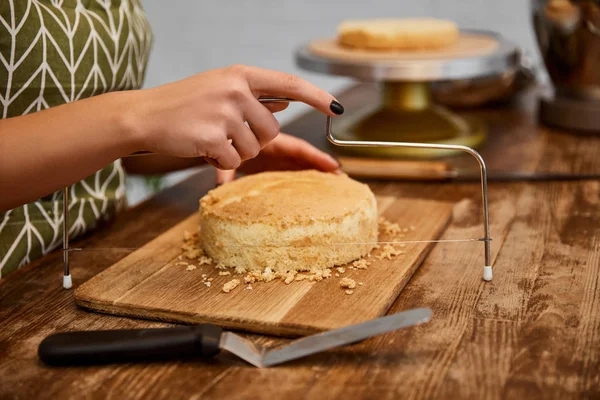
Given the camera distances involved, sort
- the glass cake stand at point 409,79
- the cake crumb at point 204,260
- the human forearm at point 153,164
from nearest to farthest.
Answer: the cake crumb at point 204,260, the human forearm at point 153,164, the glass cake stand at point 409,79

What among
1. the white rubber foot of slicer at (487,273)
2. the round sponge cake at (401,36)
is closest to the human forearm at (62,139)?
the white rubber foot of slicer at (487,273)

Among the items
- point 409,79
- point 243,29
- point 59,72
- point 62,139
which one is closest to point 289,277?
point 62,139

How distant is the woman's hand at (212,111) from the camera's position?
82 cm

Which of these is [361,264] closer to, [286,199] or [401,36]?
[286,199]

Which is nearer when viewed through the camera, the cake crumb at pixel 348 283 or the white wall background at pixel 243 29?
the cake crumb at pixel 348 283

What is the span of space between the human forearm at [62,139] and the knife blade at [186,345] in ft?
0.67

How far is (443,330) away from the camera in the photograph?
32.7 inches

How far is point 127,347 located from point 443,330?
0.37 m

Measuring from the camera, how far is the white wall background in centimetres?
324

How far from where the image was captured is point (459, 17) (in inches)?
116

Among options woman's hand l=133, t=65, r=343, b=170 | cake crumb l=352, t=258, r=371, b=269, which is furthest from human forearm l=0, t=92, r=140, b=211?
cake crumb l=352, t=258, r=371, b=269

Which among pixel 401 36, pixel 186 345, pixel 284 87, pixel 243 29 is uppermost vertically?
pixel 284 87

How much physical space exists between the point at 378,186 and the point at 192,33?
7.51 feet

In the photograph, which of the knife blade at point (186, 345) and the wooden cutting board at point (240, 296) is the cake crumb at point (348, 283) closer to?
the wooden cutting board at point (240, 296)
